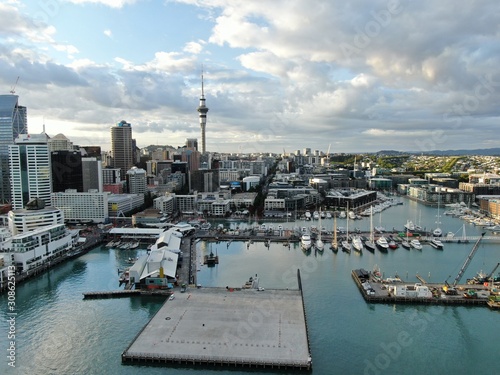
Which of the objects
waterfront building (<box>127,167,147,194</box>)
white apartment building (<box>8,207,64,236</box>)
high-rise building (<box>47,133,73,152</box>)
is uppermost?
high-rise building (<box>47,133,73,152</box>)

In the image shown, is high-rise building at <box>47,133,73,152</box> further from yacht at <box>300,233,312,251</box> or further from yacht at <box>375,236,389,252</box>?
yacht at <box>375,236,389,252</box>

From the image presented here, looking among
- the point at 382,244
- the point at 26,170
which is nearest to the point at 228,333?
the point at 382,244

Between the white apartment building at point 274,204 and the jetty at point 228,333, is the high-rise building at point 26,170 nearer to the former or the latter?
the white apartment building at point 274,204

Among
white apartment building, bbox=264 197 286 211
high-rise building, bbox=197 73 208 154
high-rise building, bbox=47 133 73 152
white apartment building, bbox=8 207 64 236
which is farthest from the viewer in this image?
high-rise building, bbox=197 73 208 154

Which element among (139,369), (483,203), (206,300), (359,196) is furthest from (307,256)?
(483,203)

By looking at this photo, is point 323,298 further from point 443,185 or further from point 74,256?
point 443,185

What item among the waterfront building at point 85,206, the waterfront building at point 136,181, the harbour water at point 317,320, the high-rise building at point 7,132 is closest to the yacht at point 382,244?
the harbour water at point 317,320

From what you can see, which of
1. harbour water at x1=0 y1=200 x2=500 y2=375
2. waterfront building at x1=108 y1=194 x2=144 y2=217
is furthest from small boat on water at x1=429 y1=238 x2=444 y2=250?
waterfront building at x1=108 y1=194 x2=144 y2=217
